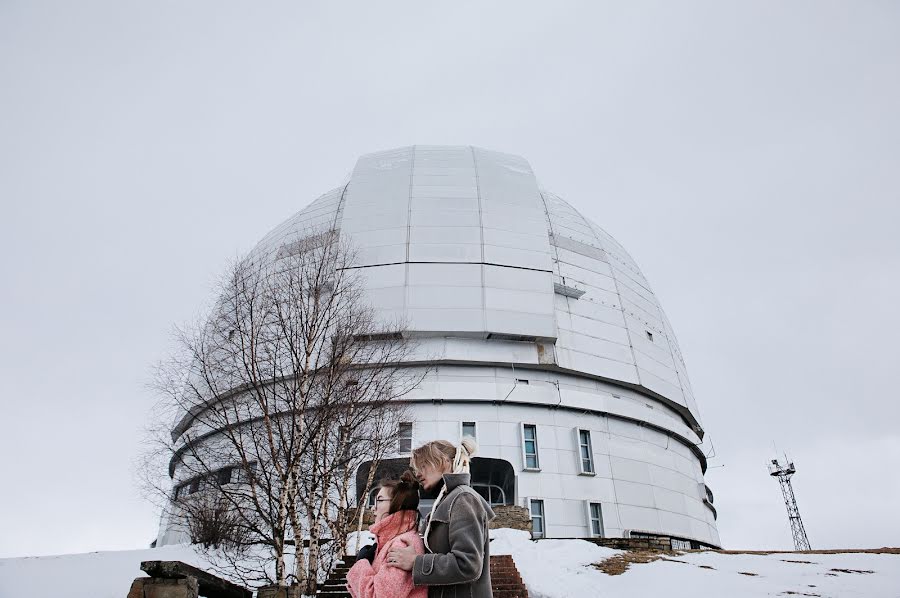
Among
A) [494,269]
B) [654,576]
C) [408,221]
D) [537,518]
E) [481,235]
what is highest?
[408,221]

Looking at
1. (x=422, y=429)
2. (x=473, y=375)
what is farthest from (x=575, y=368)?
(x=422, y=429)

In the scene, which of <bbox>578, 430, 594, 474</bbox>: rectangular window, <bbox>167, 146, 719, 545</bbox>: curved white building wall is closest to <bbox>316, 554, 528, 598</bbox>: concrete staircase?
<bbox>167, 146, 719, 545</bbox>: curved white building wall

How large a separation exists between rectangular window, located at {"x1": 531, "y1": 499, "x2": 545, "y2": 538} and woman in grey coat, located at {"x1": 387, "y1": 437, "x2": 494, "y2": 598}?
16.9 metres

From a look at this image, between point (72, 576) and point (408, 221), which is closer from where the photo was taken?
point (72, 576)

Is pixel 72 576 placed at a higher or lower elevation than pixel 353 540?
lower

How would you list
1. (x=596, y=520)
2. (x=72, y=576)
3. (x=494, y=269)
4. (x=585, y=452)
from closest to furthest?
1. (x=72, y=576)
2. (x=596, y=520)
3. (x=585, y=452)
4. (x=494, y=269)

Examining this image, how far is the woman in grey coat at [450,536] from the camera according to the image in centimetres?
256

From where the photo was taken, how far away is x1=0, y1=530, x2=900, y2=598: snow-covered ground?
900 centimetres

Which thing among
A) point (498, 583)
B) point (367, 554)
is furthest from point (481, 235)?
point (367, 554)

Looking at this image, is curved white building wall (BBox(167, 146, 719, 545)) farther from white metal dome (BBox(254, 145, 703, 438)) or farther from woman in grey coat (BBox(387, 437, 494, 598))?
woman in grey coat (BBox(387, 437, 494, 598))

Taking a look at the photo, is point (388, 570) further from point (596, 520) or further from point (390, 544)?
point (596, 520)

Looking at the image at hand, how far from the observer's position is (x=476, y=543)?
2.62 meters

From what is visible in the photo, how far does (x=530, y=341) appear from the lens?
22078 mm

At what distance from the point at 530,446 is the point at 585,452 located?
2218mm
